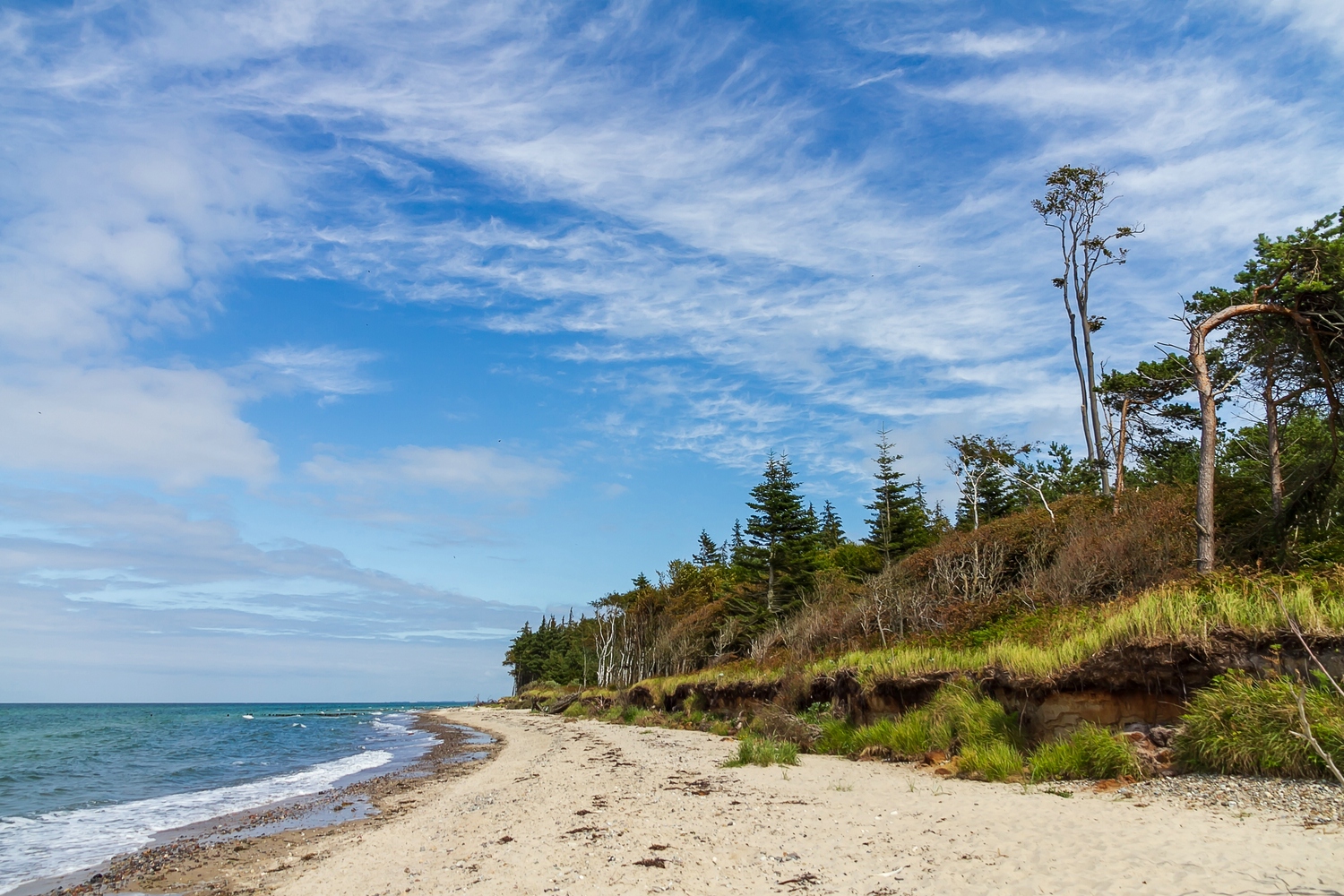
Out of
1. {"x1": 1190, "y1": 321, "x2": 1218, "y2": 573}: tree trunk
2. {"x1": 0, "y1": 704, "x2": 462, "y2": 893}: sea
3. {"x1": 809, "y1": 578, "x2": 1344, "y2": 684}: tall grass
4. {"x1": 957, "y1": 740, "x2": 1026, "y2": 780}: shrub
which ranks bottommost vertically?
{"x1": 0, "y1": 704, "x2": 462, "y2": 893}: sea

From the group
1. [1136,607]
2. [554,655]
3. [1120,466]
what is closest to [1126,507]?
[1120,466]

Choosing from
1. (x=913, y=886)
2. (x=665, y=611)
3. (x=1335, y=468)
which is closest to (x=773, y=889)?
(x=913, y=886)

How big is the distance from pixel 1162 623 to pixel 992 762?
2.90 metres

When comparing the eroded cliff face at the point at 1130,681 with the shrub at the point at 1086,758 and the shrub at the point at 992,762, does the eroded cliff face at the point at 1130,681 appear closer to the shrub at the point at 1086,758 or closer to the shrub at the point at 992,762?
the shrub at the point at 1086,758

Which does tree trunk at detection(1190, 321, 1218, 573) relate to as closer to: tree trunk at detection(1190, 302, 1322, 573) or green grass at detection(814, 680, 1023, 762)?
tree trunk at detection(1190, 302, 1322, 573)

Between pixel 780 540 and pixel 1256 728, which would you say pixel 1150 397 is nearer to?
pixel 1256 728

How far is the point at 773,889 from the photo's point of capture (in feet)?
20.9

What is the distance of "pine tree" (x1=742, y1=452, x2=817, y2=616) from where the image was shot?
38.7m

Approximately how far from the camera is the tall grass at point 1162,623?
8938 millimetres

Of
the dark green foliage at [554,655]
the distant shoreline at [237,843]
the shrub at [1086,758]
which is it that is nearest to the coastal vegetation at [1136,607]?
the shrub at [1086,758]

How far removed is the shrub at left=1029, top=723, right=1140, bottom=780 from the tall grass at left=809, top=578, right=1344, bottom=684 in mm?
1155

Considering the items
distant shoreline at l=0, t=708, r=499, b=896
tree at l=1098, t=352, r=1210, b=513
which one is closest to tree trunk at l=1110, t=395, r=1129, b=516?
tree at l=1098, t=352, r=1210, b=513

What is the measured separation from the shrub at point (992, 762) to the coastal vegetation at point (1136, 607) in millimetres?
33

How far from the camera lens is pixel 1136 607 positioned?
1056cm
